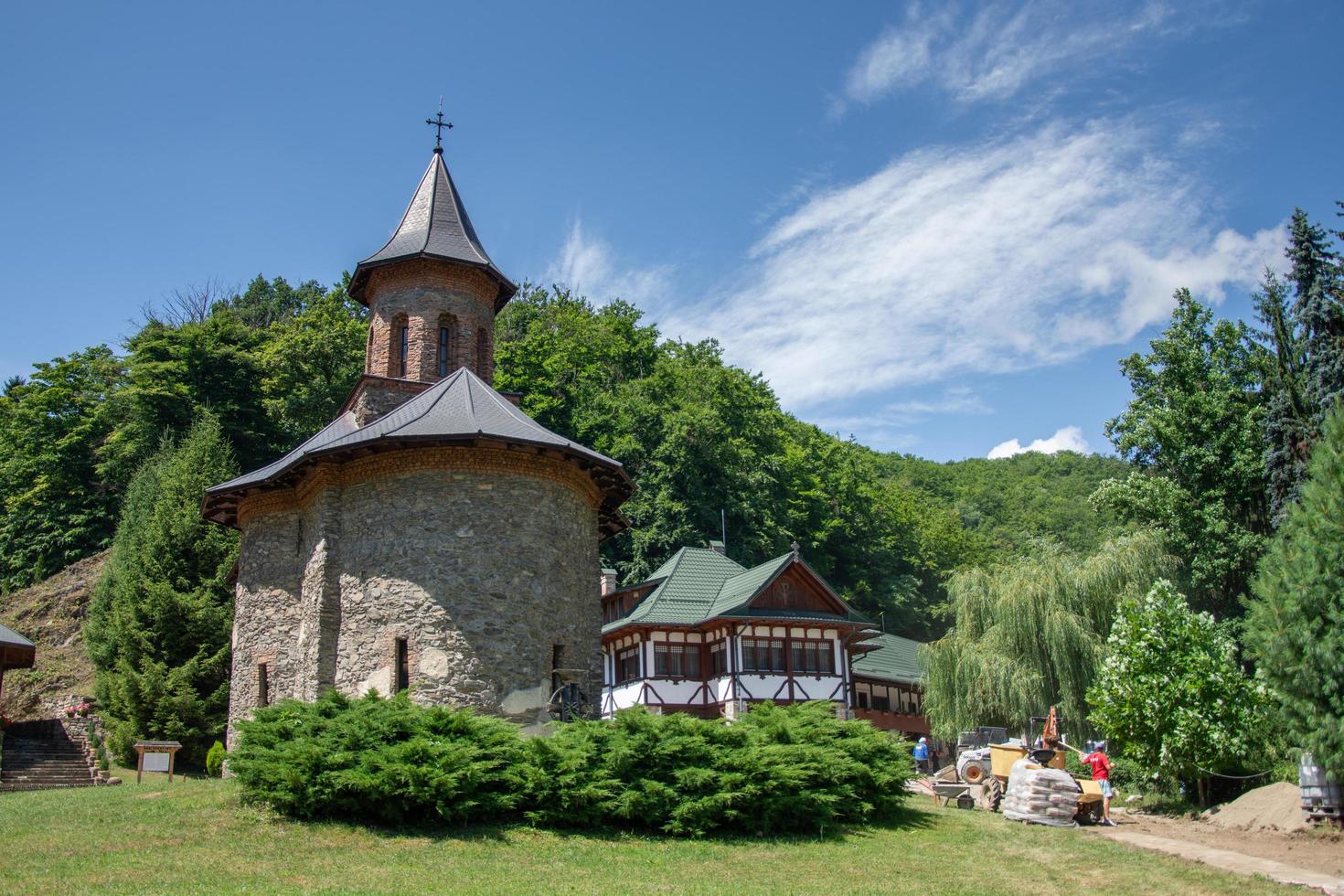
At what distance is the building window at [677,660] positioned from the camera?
2900cm

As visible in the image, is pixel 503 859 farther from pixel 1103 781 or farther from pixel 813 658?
pixel 813 658

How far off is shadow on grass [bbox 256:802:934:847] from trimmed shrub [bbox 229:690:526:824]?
13 cm

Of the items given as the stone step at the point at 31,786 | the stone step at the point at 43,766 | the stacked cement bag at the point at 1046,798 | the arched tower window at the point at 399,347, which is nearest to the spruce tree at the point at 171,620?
the stone step at the point at 43,766

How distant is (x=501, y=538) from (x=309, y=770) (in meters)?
5.64

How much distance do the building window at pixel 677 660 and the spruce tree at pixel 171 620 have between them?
11290 mm

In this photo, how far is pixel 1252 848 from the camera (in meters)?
14.3

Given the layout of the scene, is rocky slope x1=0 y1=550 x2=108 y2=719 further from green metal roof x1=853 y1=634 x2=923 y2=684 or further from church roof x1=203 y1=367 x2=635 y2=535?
green metal roof x1=853 y1=634 x2=923 y2=684

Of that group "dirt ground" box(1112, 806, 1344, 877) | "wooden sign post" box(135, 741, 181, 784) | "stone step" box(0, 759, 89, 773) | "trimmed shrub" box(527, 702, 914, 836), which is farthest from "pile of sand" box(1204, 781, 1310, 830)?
"stone step" box(0, 759, 89, 773)

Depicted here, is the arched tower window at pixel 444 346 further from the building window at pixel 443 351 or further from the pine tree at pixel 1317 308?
the pine tree at pixel 1317 308

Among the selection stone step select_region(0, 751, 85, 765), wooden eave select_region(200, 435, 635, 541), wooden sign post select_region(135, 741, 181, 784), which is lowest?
stone step select_region(0, 751, 85, 765)

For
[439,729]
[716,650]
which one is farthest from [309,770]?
[716,650]

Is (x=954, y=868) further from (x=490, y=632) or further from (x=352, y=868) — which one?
(x=490, y=632)

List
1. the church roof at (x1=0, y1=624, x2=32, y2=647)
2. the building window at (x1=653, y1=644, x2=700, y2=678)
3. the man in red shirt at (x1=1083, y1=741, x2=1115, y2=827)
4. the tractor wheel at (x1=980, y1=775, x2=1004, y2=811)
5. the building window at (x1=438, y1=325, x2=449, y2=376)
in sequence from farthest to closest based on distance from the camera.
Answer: the building window at (x1=653, y1=644, x2=700, y2=678)
the church roof at (x1=0, y1=624, x2=32, y2=647)
the building window at (x1=438, y1=325, x2=449, y2=376)
the tractor wheel at (x1=980, y1=775, x2=1004, y2=811)
the man in red shirt at (x1=1083, y1=741, x2=1115, y2=827)

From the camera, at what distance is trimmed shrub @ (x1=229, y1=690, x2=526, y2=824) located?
12.4m
